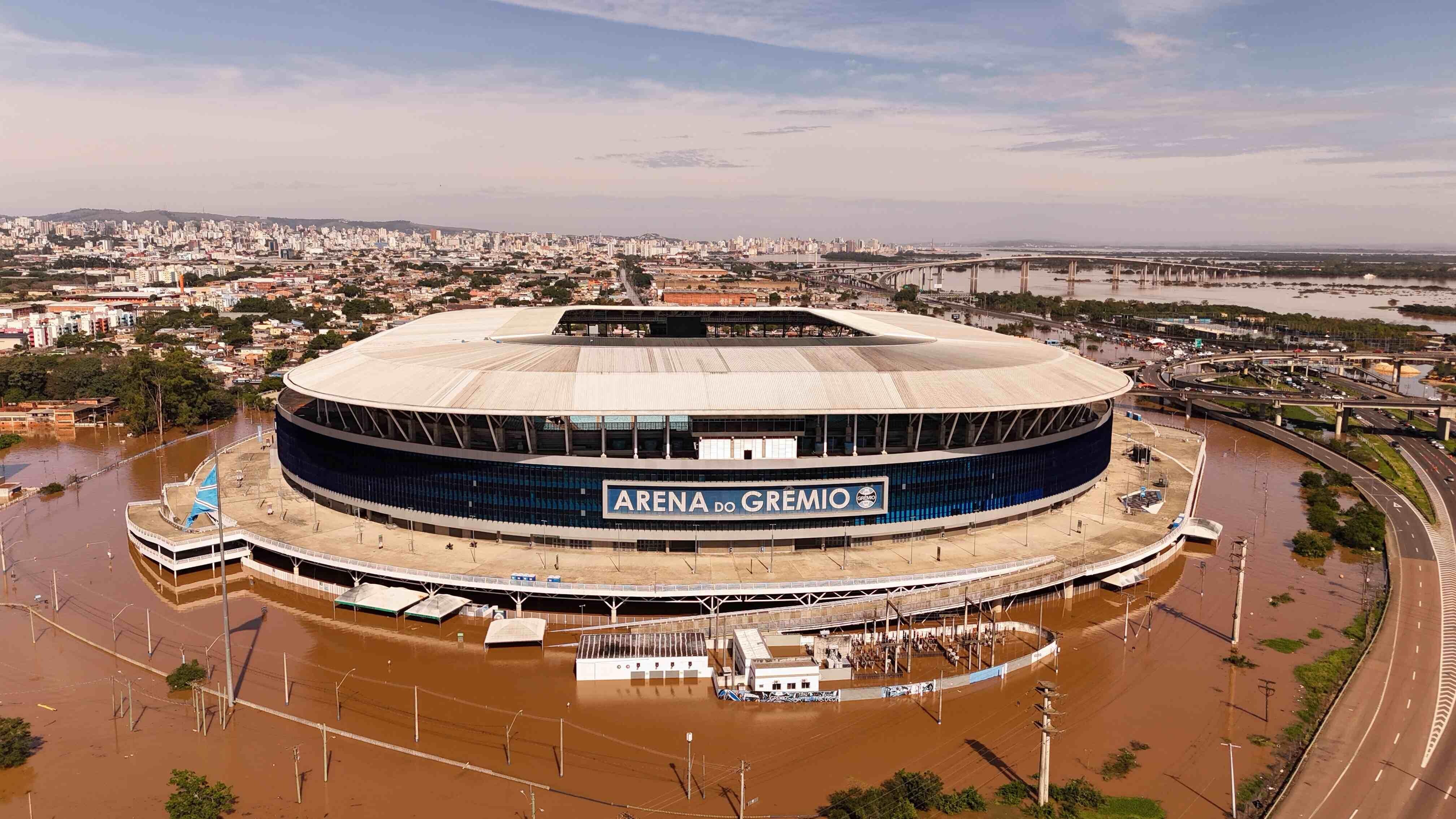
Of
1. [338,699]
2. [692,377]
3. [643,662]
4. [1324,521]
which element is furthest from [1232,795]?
[1324,521]

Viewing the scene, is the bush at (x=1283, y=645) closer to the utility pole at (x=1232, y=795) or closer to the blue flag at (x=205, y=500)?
the utility pole at (x=1232, y=795)

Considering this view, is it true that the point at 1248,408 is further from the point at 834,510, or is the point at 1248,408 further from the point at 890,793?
the point at 890,793

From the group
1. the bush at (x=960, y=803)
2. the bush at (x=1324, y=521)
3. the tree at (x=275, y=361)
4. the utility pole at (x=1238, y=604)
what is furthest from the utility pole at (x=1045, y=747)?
the tree at (x=275, y=361)

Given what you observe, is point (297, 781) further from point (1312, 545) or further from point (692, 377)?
point (1312, 545)

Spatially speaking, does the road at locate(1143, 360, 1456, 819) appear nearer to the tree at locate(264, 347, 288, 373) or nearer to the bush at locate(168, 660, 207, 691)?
the bush at locate(168, 660, 207, 691)

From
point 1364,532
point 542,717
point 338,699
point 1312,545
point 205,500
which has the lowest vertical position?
point 542,717
